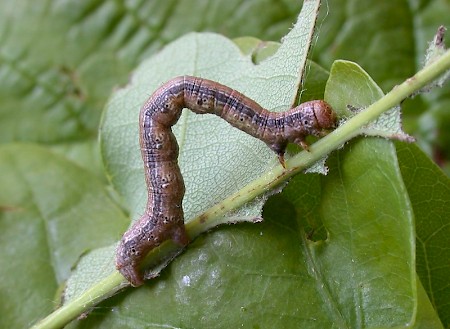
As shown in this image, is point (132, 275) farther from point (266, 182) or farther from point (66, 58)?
point (66, 58)

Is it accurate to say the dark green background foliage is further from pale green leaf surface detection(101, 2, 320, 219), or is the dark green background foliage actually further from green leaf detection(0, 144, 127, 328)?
pale green leaf surface detection(101, 2, 320, 219)

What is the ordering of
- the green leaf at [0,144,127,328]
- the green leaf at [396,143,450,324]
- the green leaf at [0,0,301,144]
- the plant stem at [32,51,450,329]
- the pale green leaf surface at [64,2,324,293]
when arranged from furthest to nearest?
the green leaf at [0,0,301,144], the green leaf at [0,144,127,328], the pale green leaf surface at [64,2,324,293], the green leaf at [396,143,450,324], the plant stem at [32,51,450,329]

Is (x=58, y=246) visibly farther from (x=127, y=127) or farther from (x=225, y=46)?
(x=225, y=46)

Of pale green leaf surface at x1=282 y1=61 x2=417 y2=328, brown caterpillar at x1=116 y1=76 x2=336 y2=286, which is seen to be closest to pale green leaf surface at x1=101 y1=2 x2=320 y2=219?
brown caterpillar at x1=116 y1=76 x2=336 y2=286

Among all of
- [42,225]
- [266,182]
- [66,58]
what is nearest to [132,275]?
[266,182]

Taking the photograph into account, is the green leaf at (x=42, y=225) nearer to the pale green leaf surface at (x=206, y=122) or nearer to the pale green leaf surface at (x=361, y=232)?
the pale green leaf surface at (x=206, y=122)

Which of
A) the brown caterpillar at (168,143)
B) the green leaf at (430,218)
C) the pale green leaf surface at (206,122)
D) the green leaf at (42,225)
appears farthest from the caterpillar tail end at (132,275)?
the green leaf at (430,218)
